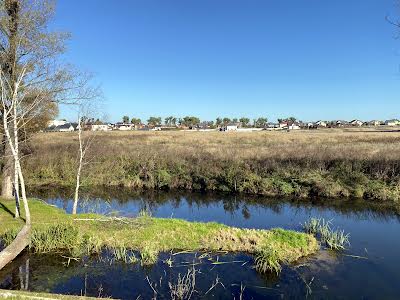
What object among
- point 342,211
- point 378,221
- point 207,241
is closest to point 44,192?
point 207,241

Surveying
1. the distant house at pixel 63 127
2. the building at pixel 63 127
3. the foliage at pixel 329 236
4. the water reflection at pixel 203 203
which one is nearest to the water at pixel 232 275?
the foliage at pixel 329 236

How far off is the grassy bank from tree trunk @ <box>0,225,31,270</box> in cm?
28

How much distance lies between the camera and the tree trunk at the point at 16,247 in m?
10.2

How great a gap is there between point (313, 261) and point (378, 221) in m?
7.77

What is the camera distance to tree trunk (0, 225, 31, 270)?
403 inches

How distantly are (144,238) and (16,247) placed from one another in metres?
3.98

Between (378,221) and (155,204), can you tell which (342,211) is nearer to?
(378,221)

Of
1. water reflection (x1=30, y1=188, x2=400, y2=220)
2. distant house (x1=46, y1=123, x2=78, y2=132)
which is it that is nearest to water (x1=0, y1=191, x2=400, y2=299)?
water reflection (x1=30, y1=188, x2=400, y2=220)

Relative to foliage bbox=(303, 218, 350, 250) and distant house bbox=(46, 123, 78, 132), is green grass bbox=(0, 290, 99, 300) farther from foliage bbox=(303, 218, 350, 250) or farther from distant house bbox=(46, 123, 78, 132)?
distant house bbox=(46, 123, 78, 132)

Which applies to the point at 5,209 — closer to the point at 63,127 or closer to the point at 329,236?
the point at 329,236

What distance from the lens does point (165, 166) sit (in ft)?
95.6

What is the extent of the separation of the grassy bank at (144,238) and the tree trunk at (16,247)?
285mm

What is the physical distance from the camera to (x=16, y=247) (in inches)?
437

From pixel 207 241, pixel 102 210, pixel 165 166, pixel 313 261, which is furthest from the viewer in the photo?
pixel 165 166
